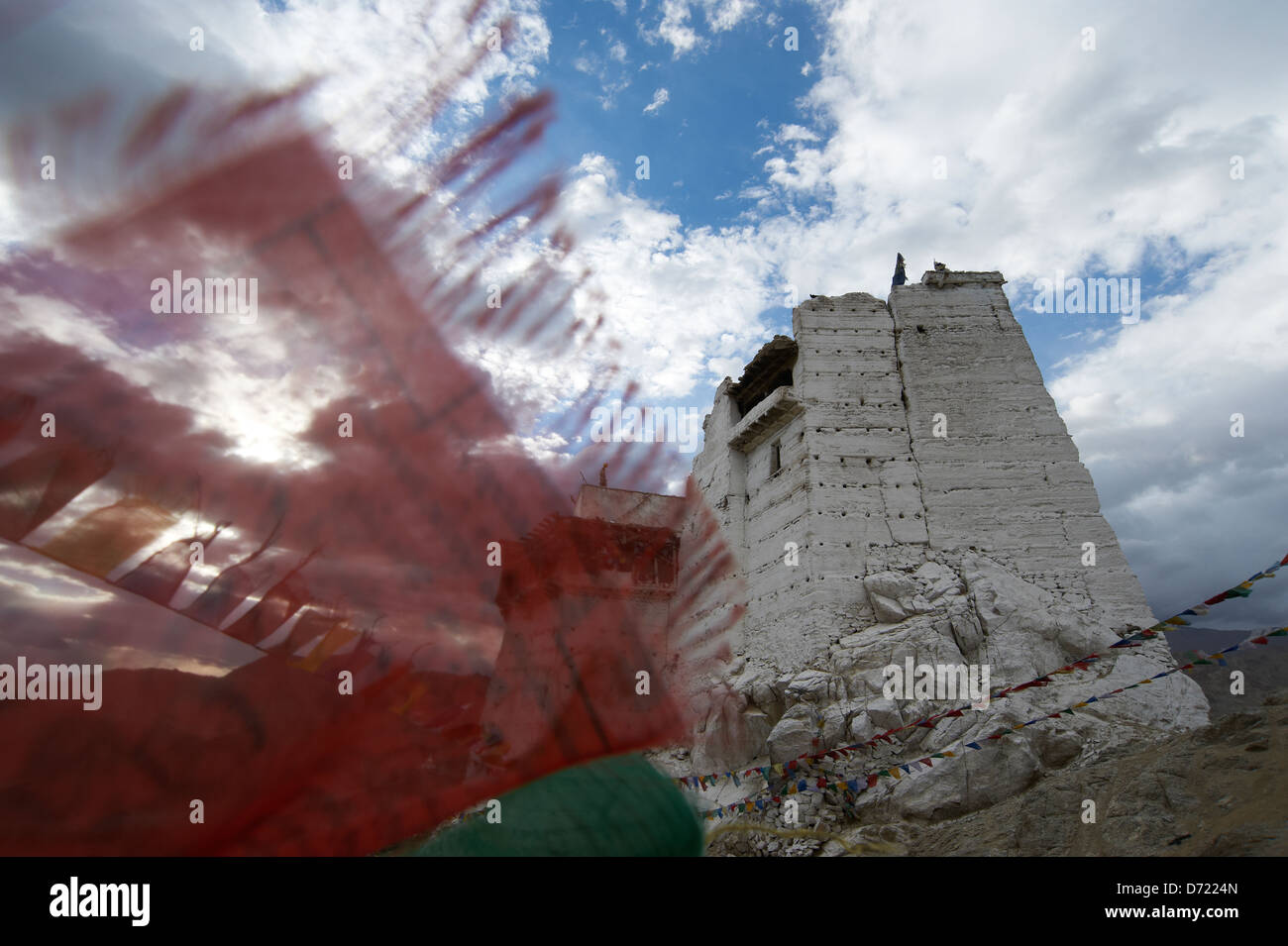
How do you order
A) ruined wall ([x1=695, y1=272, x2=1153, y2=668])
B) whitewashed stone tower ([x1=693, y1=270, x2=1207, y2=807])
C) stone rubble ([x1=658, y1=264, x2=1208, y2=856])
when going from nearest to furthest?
stone rubble ([x1=658, y1=264, x2=1208, y2=856]), whitewashed stone tower ([x1=693, y1=270, x2=1207, y2=807]), ruined wall ([x1=695, y1=272, x2=1153, y2=668])

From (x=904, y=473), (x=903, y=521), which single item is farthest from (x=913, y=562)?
(x=904, y=473)

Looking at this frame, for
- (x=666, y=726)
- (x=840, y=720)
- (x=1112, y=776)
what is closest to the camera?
(x=1112, y=776)

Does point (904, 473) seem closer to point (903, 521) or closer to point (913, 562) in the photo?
point (903, 521)

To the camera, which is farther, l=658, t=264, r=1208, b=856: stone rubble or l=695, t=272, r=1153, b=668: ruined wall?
l=695, t=272, r=1153, b=668: ruined wall

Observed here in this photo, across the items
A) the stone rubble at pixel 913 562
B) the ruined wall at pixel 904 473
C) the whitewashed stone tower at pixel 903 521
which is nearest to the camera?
the stone rubble at pixel 913 562

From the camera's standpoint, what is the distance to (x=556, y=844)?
629cm

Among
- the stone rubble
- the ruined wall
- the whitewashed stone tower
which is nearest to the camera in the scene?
the stone rubble

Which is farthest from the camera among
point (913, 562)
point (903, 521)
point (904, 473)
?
point (904, 473)

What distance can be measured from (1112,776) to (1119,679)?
529 cm

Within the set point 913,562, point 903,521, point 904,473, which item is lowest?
point 913,562

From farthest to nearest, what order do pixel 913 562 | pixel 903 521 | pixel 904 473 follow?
pixel 904 473, pixel 903 521, pixel 913 562

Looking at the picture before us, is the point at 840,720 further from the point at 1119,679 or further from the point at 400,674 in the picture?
the point at 400,674
